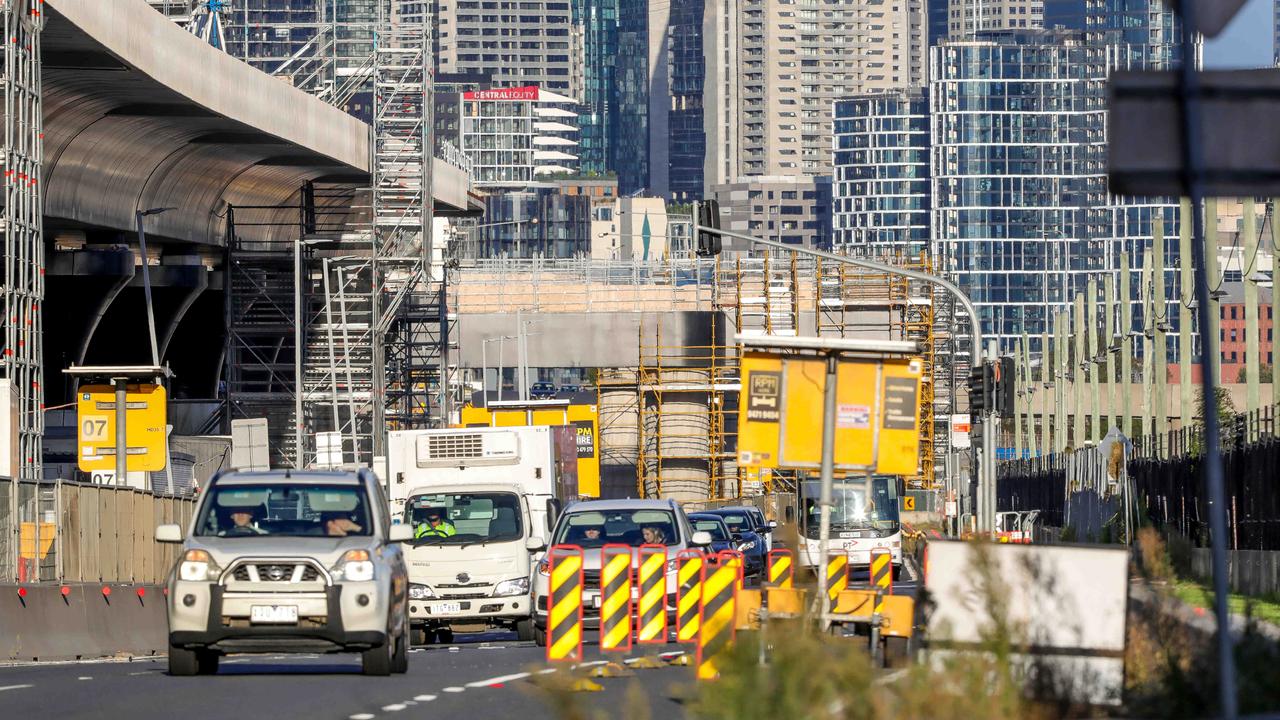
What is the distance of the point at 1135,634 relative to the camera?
560 inches

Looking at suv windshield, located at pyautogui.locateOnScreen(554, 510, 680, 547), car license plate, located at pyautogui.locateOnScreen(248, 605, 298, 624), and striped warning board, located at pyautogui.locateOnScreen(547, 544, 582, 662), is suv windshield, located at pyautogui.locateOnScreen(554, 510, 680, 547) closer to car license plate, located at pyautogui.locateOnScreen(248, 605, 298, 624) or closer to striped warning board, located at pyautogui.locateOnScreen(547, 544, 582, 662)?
striped warning board, located at pyautogui.locateOnScreen(547, 544, 582, 662)

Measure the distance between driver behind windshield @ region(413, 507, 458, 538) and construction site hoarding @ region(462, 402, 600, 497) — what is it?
18.1 m

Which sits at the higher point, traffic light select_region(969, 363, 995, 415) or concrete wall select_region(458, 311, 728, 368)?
concrete wall select_region(458, 311, 728, 368)

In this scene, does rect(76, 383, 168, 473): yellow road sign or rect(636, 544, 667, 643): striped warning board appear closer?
rect(636, 544, 667, 643): striped warning board

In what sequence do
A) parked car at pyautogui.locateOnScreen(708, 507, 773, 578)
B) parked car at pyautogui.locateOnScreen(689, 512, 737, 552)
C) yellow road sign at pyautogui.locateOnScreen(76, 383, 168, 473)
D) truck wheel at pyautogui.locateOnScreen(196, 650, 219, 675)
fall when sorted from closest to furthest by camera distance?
truck wheel at pyautogui.locateOnScreen(196, 650, 219, 675) → yellow road sign at pyautogui.locateOnScreen(76, 383, 168, 473) → parked car at pyautogui.locateOnScreen(689, 512, 737, 552) → parked car at pyautogui.locateOnScreen(708, 507, 773, 578)

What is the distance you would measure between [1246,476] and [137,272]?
46.0 meters

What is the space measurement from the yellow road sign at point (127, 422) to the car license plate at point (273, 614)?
15970 millimetres

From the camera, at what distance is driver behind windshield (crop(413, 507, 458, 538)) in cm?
2809

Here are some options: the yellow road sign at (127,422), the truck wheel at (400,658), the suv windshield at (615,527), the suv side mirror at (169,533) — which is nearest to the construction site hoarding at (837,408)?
the truck wheel at (400,658)

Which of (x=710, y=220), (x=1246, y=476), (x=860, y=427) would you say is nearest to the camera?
(x=860, y=427)

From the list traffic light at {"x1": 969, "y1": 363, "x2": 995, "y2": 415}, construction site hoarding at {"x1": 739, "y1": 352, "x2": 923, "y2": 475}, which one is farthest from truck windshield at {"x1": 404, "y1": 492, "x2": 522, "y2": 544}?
traffic light at {"x1": 969, "y1": 363, "x2": 995, "y2": 415}

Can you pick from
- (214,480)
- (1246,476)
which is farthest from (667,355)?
(214,480)

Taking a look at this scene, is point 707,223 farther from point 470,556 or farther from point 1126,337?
point 1126,337

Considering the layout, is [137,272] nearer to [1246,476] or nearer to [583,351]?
[583,351]
